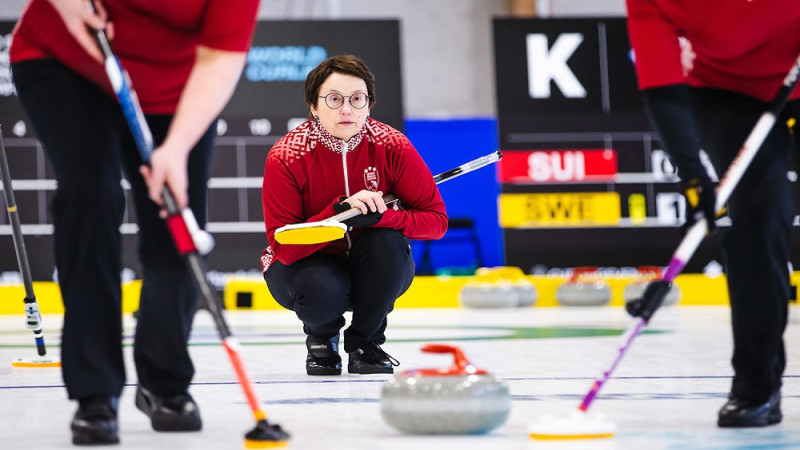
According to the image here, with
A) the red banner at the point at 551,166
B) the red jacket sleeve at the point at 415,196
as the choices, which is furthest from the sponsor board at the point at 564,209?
the red jacket sleeve at the point at 415,196

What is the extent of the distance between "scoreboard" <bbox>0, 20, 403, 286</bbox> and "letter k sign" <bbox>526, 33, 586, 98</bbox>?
3.22 ft

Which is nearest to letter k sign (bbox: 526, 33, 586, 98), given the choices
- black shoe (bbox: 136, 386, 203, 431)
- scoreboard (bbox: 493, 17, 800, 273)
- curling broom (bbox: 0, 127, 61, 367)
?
scoreboard (bbox: 493, 17, 800, 273)

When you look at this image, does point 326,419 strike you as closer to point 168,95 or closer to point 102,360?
point 102,360

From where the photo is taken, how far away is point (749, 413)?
6.26ft

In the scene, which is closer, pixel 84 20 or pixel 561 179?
pixel 84 20

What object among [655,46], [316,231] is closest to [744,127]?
[655,46]

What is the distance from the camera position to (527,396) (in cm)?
239

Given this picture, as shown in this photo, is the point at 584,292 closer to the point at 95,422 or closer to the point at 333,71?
the point at 333,71

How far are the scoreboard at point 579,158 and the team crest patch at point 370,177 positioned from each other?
5.24 m

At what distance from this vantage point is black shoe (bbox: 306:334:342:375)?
299cm

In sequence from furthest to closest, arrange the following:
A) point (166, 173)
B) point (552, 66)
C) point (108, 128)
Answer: point (552, 66)
point (108, 128)
point (166, 173)

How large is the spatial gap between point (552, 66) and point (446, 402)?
6736 mm

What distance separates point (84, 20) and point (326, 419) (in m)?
0.81

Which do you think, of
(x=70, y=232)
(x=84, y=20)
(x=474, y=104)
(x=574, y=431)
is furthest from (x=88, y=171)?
(x=474, y=104)
